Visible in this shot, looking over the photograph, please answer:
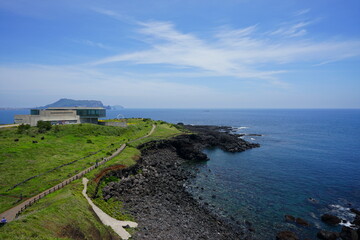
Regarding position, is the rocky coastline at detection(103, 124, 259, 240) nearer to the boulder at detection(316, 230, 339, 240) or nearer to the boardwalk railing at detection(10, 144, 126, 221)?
the boardwalk railing at detection(10, 144, 126, 221)

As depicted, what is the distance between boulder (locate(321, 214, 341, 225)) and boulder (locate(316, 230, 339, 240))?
12.8ft

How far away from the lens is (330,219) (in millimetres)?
36375

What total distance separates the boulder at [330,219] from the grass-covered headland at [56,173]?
33076 mm

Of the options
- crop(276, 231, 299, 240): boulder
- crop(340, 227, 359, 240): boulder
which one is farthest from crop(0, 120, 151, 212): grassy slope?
crop(340, 227, 359, 240): boulder

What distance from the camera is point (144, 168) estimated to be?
55.8 m

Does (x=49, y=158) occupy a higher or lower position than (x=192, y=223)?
higher

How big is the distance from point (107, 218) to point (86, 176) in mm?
12171

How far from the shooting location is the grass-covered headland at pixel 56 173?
21.5 metres

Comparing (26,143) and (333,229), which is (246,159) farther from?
(26,143)

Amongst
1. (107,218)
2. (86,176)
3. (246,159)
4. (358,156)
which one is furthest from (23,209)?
(358,156)

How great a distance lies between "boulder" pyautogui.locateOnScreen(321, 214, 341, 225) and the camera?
36000 millimetres

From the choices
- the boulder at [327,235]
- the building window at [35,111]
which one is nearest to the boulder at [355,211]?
the boulder at [327,235]

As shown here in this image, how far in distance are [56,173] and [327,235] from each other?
4631 cm

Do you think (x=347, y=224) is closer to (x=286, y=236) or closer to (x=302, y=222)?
(x=302, y=222)
